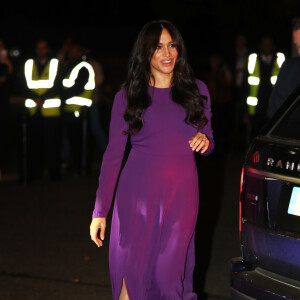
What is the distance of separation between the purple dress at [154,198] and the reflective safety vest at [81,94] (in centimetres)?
726

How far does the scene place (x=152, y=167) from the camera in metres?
4.91

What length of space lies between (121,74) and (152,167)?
36.1 m

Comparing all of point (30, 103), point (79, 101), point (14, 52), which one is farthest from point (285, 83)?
point (14, 52)

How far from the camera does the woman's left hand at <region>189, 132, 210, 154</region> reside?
4.79 meters

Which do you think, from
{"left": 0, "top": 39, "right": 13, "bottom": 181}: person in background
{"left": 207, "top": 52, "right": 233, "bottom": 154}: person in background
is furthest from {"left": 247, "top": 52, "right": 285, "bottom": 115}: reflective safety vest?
{"left": 0, "top": 39, "right": 13, "bottom": 181}: person in background

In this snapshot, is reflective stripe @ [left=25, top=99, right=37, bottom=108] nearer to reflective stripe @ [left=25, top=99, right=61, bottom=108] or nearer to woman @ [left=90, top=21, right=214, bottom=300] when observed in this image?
reflective stripe @ [left=25, top=99, right=61, bottom=108]

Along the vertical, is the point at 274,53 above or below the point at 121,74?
above

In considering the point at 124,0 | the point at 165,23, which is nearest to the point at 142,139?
the point at 165,23

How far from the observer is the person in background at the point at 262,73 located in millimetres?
11223

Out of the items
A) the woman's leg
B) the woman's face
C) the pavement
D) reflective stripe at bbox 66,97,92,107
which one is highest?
the woman's face

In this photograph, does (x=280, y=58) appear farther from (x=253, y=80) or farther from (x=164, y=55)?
(x=164, y=55)

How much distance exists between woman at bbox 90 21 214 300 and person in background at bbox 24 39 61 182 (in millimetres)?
6731

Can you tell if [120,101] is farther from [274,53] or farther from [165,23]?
[274,53]

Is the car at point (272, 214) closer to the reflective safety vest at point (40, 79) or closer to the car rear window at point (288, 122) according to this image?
the car rear window at point (288, 122)
